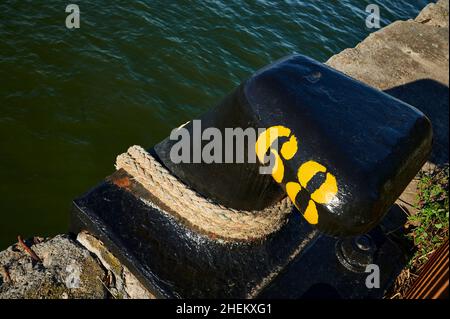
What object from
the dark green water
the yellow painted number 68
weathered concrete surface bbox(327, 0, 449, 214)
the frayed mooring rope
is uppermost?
the yellow painted number 68

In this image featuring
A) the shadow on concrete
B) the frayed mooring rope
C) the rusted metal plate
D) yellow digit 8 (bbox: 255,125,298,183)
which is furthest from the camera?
the shadow on concrete

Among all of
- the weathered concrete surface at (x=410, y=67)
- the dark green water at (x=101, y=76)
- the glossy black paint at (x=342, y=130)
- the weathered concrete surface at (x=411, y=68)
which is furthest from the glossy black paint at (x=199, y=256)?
the weathered concrete surface at (x=410, y=67)

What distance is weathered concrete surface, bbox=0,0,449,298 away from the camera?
2.18 metres

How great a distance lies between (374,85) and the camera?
4.30 meters

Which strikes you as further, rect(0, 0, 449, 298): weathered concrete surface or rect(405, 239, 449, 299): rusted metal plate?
rect(0, 0, 449, 298): weathered concrete surface

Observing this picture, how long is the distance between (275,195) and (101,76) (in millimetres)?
3889

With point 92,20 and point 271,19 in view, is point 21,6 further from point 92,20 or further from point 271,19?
point 271,19

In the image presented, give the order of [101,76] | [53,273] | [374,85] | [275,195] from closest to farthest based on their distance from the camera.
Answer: [53,273]
[275,195]
[374,85]
[101,76]

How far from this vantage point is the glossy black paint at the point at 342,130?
1715 mm

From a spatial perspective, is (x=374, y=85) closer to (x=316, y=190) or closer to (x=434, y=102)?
(x=434, y=102)

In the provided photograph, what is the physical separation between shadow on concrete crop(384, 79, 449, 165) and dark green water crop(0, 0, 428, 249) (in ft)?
8.69

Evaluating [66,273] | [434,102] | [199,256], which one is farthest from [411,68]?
[66,273]

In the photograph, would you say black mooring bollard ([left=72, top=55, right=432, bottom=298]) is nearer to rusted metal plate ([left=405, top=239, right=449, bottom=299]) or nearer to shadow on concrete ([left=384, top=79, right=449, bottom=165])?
rusted metal plate ([left=405, top=239, right=449, bottom=299])

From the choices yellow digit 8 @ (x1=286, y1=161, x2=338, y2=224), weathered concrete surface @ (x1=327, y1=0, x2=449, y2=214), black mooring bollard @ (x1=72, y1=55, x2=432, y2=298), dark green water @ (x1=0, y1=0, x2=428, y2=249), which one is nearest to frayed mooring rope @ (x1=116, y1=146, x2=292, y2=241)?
black mooring bollard @ (x1=72, y1=55, x2=432, y2=298)
